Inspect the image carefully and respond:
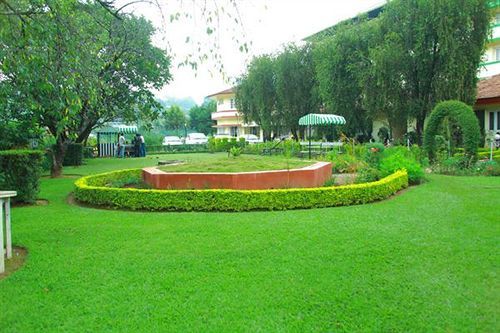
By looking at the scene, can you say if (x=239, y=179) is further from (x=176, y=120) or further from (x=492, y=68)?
(x=176, y=120)

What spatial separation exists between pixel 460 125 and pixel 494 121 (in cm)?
1043

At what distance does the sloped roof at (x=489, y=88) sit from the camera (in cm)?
2136

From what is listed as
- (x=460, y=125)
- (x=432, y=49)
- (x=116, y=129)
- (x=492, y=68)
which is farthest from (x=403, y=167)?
(x=116, y=129)

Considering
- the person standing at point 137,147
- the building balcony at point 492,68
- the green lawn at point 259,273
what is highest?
the building balcony at point 492,68

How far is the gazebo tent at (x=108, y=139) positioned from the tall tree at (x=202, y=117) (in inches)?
1274

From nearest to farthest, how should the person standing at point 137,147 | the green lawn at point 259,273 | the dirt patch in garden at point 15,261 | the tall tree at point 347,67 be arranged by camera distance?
the green lawn at point 259,273 → the dirt patch in garden at point 15,261 → the tall tree at point 347,67 → the person standing at point 137,147

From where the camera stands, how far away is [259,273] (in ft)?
14.5

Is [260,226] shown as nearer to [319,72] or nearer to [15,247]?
[15,247]

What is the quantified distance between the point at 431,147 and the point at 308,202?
881 cm

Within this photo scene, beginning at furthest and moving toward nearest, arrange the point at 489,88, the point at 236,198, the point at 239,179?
the point at 489,88
the point at 239,179
the point at 236,198

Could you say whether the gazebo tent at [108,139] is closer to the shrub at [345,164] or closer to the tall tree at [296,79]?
the tall tree at [296,79]

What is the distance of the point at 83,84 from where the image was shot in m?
5.60

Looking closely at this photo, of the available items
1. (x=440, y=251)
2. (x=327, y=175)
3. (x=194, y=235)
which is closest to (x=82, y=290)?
(x=194, y=235)

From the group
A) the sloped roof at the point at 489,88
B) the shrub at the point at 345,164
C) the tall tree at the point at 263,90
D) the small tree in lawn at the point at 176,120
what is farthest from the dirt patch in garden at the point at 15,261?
the small tree in lawn at the point at 176,120
